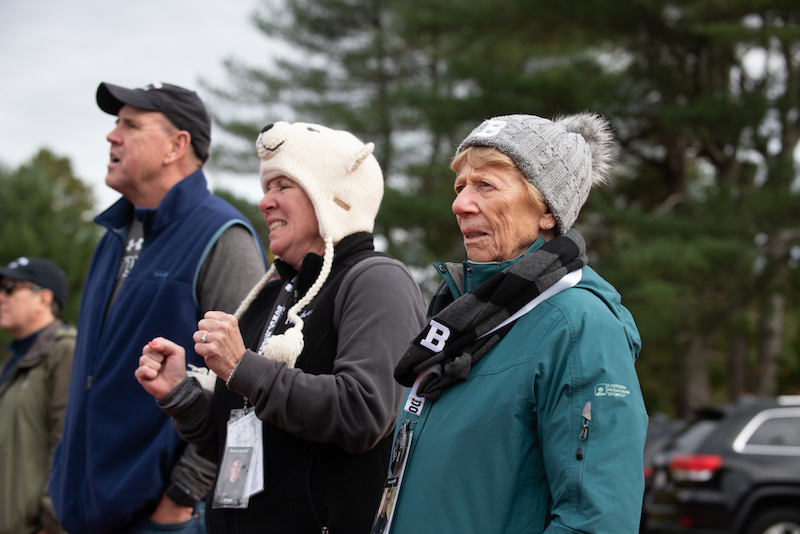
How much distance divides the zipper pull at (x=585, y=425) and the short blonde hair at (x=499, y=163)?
0.55 m

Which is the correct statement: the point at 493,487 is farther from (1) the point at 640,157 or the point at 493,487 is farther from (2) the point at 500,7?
(1) the point at 640,157

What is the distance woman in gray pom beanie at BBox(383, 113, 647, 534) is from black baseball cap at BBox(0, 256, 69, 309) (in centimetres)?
373

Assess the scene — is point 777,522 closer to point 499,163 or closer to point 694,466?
point 694,466

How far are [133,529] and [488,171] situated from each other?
6.32ft

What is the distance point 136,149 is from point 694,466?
6192mm

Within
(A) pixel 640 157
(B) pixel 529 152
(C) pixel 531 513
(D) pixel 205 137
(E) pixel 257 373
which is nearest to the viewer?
(C) pixel 531 513

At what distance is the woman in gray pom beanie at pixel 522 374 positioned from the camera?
5.03ft

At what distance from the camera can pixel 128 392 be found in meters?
2.81

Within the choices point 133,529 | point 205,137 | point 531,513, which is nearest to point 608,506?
point 531,513

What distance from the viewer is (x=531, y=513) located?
159 cm

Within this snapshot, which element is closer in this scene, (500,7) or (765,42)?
(765,42)

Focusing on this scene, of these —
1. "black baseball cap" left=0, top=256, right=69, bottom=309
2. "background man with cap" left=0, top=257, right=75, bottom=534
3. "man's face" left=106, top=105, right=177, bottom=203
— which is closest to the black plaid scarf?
"man's face" left=106, top=105, right=177, bottom=203

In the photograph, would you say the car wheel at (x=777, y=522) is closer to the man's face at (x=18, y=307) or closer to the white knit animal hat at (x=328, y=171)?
the white knit animal hat at (x=328, y=171)

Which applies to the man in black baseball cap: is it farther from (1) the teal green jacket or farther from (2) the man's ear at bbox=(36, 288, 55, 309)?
(1) the teal green jacket
